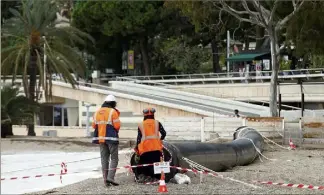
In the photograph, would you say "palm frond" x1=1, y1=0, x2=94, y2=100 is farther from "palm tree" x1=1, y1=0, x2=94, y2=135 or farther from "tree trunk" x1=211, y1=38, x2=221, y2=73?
"tree trunk" x1=211, y1=38, x2=221, y2=73

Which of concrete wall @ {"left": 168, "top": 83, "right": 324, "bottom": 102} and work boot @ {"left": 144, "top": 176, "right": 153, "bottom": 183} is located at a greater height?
concrete wall @ {"left": 168, "top": 83, "right": 324, "bottom": 102}

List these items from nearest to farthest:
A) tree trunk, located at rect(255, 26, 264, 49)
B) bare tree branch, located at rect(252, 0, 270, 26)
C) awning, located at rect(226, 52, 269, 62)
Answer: bare tree branch, located at rect(252, 0, 270, 26), awning, located at rect(226, 52, 269, 62), tree trunk, located at rect(255, 26, 264, 49)

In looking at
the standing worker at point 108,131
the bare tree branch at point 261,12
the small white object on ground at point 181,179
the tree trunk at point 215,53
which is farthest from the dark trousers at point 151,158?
the tree trunk at point 215,53

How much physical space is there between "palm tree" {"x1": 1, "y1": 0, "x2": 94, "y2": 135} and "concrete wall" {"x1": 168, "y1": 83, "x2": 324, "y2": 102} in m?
14.9

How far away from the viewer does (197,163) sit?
12.9m

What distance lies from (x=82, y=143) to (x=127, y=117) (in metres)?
20.8

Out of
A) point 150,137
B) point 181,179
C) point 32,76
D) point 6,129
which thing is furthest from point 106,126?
point 32,76

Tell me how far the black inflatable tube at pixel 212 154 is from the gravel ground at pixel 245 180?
235 millimetres

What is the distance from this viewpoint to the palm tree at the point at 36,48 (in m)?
30.2

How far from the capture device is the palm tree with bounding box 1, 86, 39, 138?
93.6 ft

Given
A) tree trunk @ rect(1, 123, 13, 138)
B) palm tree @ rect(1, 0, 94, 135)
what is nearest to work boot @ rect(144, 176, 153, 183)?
tree trunk @ rect(1, 123, 13, 138)

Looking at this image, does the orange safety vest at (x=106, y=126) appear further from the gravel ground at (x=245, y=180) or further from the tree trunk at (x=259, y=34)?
the tree trunk at (x=259, y=34)

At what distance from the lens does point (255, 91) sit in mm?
42500

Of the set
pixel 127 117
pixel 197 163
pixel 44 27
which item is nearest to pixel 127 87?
pixel 127 117
